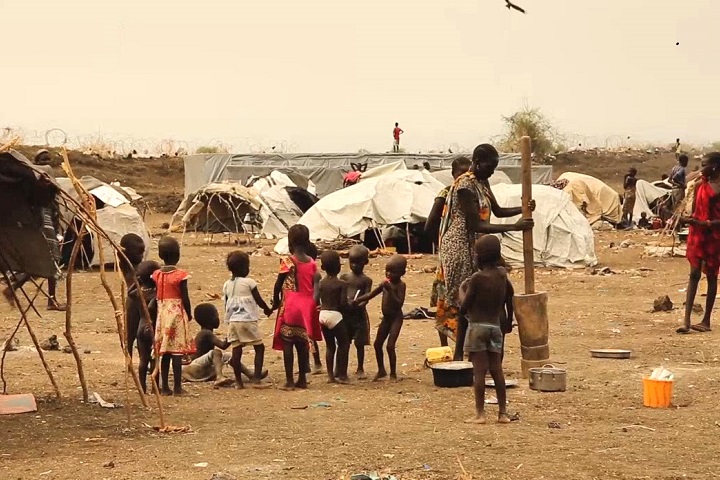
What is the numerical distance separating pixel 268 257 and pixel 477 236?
46.0ft

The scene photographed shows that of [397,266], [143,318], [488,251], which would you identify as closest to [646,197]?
[397,266]

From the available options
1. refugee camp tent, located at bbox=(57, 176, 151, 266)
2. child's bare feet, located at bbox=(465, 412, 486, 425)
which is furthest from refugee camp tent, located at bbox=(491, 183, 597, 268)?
child's bare feet, located at bbox=(465, 412, 486, 425)

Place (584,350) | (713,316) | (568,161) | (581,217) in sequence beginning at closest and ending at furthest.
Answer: (584,350)
(713,316)
(581,217)
(568,161)

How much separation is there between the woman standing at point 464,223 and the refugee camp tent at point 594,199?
24.0 metres

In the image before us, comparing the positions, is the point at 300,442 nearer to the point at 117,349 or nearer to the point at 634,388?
the point at 634,388

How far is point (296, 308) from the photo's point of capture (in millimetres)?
8398

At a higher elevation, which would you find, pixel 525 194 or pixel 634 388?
pixel 525 194

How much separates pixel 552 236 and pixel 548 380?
12.5m

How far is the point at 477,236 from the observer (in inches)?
340

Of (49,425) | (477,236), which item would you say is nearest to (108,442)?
(49,425)

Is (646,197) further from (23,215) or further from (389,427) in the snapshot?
(23,215)

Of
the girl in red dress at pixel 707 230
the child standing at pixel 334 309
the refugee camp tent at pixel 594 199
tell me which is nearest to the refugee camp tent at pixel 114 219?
the girl in red dress at pixel 707 230

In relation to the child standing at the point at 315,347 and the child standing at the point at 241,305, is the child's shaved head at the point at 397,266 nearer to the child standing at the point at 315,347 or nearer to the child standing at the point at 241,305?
the child standing at the point at 315,347

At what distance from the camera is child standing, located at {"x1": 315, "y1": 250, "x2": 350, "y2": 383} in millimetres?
8586
